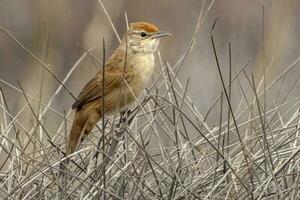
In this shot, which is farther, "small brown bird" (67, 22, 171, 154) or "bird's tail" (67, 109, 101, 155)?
"small brown bird" (67, 22, 171, 154)

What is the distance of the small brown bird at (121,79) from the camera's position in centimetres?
568

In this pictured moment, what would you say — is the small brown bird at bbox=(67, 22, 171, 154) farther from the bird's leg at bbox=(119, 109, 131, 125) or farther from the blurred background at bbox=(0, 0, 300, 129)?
the blurred background at bbox=(0, 0, 300, 129)

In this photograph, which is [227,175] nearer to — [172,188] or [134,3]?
[172,188]

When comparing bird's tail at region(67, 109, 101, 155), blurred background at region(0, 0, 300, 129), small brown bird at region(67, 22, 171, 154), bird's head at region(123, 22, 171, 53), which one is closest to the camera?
bird's tail at region(67, 109, 101, 155)

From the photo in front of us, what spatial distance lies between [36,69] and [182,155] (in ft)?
11.3

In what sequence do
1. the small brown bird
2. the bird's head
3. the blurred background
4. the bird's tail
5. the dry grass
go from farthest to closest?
the blurred background < the bird's head < the small brown bird < the bird's tail < the dry grass

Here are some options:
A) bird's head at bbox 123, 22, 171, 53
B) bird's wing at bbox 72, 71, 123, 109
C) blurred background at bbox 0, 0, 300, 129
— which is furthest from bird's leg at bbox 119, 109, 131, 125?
blurred background at bbox 0, 0, 300, 129

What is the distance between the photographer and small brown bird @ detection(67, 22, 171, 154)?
5684mm

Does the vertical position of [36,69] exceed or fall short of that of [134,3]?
it falls short

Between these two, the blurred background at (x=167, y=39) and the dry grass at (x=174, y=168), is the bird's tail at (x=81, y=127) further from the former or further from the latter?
the blurred background at (x=167, y=39)

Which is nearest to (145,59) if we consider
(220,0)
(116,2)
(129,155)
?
(129,155)

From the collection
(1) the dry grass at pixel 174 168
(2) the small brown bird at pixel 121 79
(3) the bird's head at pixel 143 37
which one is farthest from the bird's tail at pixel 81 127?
(3) the bird's head at pixel 143 37

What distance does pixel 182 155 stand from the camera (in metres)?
4.33

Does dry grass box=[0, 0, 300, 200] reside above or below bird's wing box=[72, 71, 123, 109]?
below
